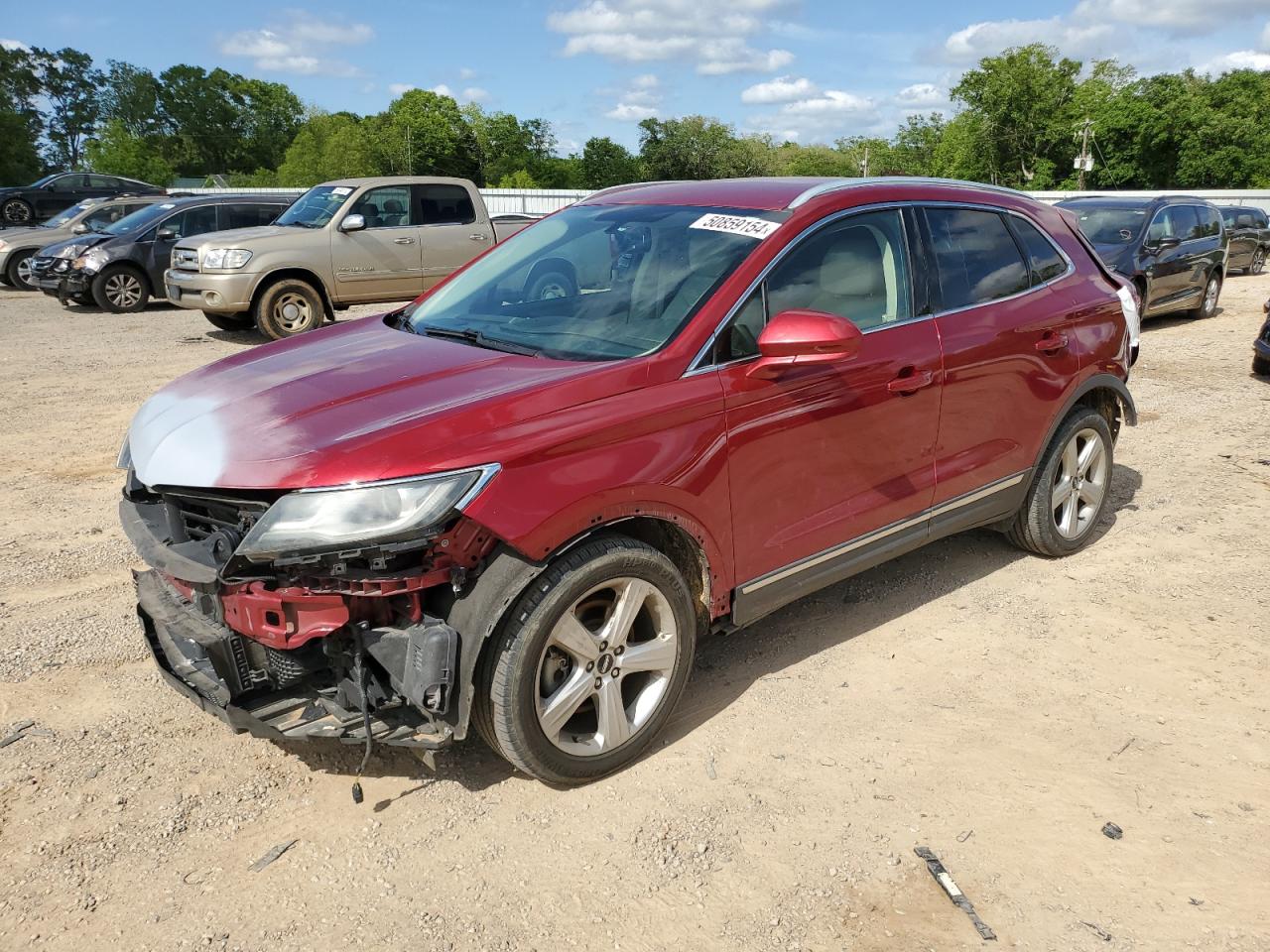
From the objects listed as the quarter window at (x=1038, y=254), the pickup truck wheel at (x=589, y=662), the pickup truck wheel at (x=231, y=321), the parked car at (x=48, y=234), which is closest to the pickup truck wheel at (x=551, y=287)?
the pickup truck wheel at (x=589, y=662)

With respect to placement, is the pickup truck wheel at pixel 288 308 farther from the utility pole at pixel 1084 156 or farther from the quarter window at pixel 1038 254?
the utility pole at pixel 1084 156

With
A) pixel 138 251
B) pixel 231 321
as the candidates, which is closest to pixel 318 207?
pixel 231 321

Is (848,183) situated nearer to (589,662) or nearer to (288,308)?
(589,662)

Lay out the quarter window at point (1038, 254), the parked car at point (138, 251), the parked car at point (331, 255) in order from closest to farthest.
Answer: the quarter window at point (1038, 254) → the parked car at point (331, 255) → the parked car at point (138, 251)

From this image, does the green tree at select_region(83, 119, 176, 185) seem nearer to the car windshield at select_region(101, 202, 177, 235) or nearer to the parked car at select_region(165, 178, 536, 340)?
the car windshield at select_region(101, 202, 177, 235)

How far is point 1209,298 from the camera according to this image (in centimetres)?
1418

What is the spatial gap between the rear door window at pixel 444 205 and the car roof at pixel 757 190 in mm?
8983

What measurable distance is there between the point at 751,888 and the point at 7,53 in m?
111

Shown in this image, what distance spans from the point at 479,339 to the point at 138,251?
1334 centimetres

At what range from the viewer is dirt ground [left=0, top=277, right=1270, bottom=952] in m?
2.73

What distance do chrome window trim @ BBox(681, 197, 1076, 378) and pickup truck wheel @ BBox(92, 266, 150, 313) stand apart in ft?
45.7

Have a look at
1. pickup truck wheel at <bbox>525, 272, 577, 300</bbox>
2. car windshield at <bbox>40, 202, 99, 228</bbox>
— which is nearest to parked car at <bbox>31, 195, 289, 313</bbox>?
car windshield at <bbox>40, 202, 99, 228</bbox>

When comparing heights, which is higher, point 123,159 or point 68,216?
point 123,159

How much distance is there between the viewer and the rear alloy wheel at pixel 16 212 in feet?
72.8
